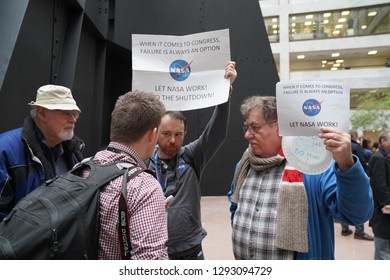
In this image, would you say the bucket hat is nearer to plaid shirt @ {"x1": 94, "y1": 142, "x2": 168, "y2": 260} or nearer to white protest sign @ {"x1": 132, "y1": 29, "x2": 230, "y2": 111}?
white protest sign @ {"x1": 132, "y1": 29, "x2": 230, "y2": 111}

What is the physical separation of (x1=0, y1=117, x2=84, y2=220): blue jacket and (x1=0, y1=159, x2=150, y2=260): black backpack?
3.26ft

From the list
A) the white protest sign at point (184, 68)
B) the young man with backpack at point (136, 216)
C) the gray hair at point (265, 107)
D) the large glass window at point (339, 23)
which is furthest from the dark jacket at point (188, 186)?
the large glass window at point (339, 23)

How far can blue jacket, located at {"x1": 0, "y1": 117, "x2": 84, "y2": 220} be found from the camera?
2031 millimetres

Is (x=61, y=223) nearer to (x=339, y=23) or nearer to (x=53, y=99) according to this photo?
(x=53, y=99)

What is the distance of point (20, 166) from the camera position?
2.10 meters

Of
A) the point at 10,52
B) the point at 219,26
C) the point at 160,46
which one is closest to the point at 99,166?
the point at 160,46

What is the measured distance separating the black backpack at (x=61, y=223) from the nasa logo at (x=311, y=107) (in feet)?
3.05

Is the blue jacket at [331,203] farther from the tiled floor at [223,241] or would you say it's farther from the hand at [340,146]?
the tiled floor at [223,241]

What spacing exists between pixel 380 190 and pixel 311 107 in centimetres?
322

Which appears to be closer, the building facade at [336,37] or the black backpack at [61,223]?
the black backpack at [61,223]

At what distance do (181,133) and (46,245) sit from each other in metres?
1.50

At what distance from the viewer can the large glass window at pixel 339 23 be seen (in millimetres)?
26281

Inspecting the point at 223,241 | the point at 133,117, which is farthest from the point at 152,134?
the point at 223,241

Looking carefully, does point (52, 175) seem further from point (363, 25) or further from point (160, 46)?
point (363, 25)
